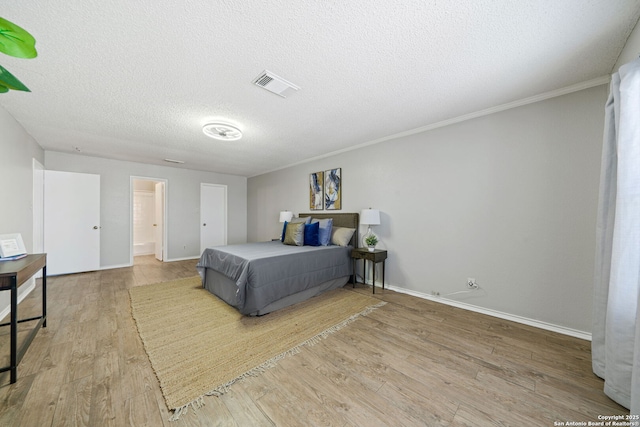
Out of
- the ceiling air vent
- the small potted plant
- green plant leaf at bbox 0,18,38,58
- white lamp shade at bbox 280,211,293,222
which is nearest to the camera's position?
green plant leaf at bbox 0,18,38,58

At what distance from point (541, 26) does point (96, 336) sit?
14.1 ft

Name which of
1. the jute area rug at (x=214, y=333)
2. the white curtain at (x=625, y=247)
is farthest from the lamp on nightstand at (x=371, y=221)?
the white curtain at (x=625, y=247)

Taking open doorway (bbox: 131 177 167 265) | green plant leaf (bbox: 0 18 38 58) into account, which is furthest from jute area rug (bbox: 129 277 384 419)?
open doorway (bbox: 131 177 167 265)

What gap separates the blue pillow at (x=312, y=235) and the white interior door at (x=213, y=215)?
377cm

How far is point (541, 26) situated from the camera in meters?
1.48

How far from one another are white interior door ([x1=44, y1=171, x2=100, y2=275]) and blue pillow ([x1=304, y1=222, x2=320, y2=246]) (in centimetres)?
432

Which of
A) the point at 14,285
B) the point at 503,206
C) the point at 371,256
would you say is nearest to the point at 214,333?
the point at 14,285

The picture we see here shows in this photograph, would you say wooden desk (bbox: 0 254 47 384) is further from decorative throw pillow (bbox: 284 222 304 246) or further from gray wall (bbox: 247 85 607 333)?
gray wall (bbox: 247 85 607 333)

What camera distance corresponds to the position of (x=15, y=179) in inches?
112

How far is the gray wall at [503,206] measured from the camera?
2.16m

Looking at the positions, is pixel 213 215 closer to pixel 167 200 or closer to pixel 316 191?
pixel 167 200

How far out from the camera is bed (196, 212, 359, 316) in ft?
8.32

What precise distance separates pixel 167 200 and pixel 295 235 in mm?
3854

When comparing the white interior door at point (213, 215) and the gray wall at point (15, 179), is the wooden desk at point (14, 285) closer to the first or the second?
the gray wall at point (15, 179)
